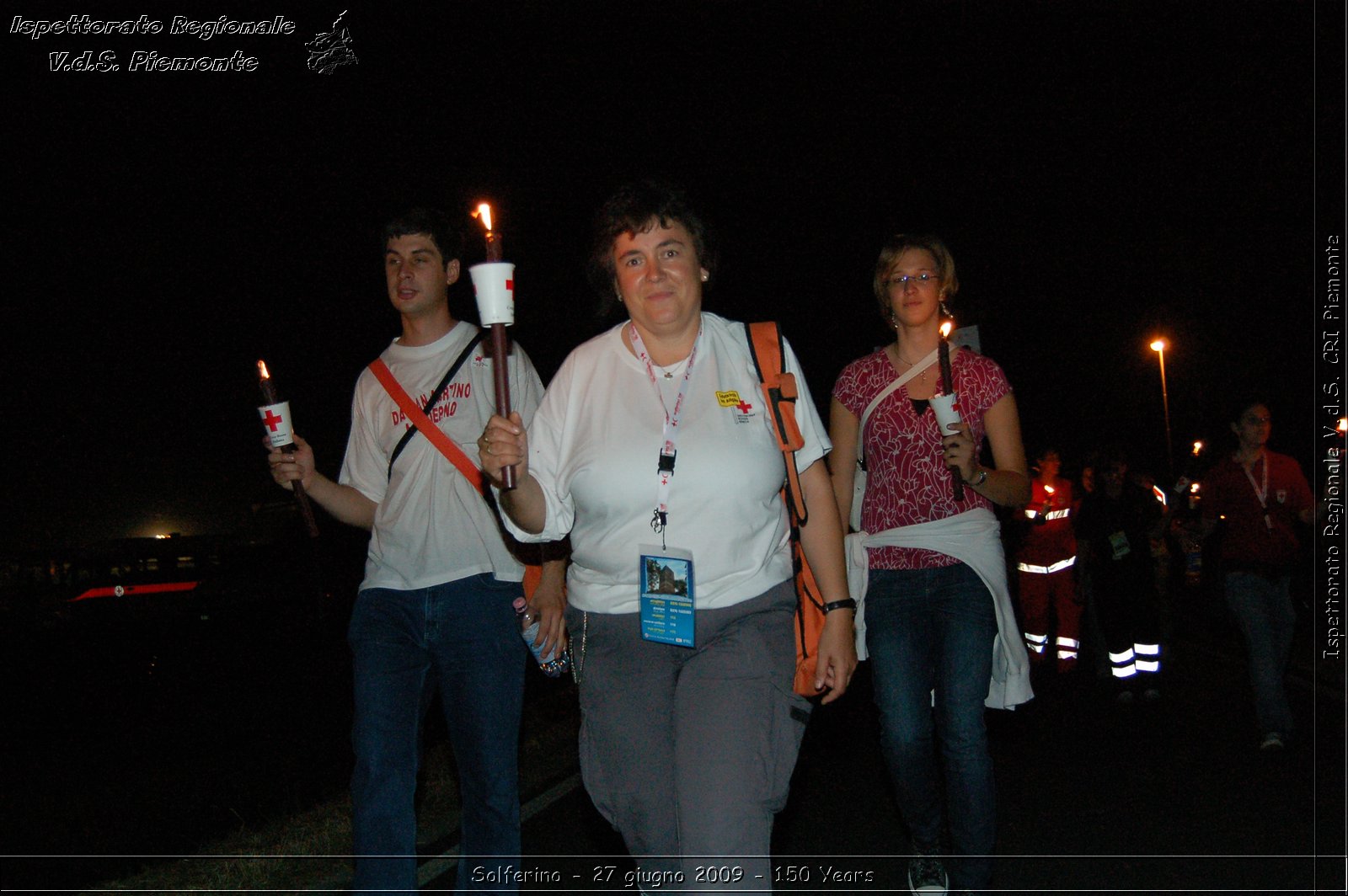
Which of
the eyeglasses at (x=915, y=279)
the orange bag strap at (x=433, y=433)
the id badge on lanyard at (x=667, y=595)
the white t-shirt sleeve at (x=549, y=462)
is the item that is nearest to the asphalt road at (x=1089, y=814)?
the id badge on lanyard at (x=667, y=595)

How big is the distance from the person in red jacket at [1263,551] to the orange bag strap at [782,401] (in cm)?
558

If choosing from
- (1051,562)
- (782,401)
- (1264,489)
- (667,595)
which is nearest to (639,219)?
(782,401)

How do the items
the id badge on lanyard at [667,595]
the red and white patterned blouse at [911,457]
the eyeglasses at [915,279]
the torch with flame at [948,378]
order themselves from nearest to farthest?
the id badge on lanyard at [667,595]
the torch with flame at [948,378]
the red and white patterned blouse at [911,457]
the eyeglasses at [915,279]

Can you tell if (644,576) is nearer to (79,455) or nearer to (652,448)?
(652,448)

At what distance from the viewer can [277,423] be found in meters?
3.74

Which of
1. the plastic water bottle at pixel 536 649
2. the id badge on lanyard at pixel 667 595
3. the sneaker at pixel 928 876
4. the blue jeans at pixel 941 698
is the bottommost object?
the sneaker at pixel 928 876

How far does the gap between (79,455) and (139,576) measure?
1817 cm

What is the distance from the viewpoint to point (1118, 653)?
9.42 m

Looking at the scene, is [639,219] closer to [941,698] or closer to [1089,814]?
[941,698]

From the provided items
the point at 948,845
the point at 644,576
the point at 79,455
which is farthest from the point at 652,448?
the point at 79,455

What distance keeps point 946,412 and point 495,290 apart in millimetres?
1944

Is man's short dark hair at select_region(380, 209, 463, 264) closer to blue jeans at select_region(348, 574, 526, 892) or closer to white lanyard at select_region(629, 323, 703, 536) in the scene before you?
blue jeans at select_region(348, 574, 526, 892)

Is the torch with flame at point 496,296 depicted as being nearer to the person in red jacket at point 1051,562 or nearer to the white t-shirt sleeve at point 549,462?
the white t-shirt sleeve at point 549,462

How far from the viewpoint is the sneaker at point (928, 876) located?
14.2ft
